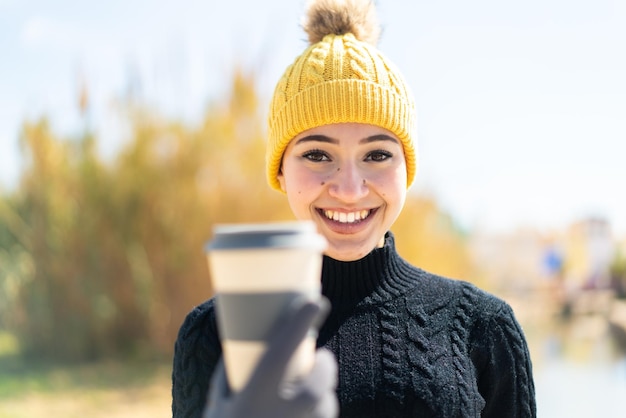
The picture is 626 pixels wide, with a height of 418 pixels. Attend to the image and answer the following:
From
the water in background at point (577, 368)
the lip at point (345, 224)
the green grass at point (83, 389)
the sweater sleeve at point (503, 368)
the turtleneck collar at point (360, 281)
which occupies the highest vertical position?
the lip at point (345, 224)

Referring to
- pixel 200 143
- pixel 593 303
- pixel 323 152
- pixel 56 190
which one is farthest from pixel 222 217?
pixel 593 303

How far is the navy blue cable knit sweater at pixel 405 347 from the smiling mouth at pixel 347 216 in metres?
0.13

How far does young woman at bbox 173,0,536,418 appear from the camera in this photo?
61.0 inches

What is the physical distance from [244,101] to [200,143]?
2.40 feet

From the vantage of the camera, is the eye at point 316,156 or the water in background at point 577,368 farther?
the water in background at point 577,368

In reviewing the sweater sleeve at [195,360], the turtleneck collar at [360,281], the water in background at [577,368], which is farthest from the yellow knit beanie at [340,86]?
the water in background at [577,368]

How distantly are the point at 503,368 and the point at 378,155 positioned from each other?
2.07 feet

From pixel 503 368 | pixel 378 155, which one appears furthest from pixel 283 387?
pixel 503 368

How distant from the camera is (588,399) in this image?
31.3 ft

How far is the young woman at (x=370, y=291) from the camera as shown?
1549 mm

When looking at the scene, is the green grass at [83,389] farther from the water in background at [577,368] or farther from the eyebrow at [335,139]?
the eyebrow at [335,139]

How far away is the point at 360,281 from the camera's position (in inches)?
66.3

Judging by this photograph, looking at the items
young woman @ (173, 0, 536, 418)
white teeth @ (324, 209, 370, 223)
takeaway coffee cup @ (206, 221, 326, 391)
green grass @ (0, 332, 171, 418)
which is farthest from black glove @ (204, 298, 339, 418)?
green grass @ (0, 332, 171, 418)

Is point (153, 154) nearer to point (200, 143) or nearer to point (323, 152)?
point (200, 143)
